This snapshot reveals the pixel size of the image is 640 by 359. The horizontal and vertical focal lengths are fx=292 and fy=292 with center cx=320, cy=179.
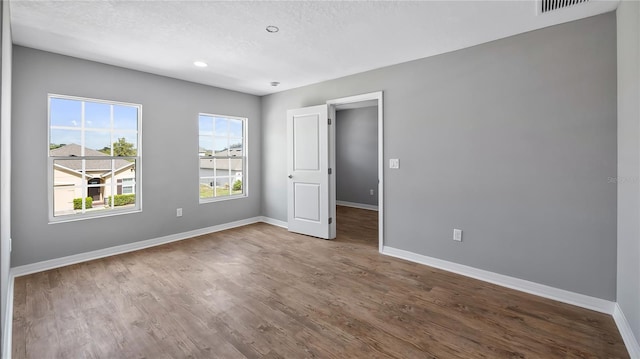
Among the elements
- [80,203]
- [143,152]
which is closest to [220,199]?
[143,152]

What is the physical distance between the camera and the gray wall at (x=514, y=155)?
7.89 feet

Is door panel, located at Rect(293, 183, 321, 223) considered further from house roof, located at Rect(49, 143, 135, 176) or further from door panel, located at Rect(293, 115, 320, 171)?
house roof, located at Rect(49, 143, 135, 176)

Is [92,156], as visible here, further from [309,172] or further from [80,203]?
[309,172]

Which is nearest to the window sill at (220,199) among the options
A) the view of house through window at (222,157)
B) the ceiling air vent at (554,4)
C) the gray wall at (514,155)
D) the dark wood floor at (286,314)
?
the view of house through window at (222,157)

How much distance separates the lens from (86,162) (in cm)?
357

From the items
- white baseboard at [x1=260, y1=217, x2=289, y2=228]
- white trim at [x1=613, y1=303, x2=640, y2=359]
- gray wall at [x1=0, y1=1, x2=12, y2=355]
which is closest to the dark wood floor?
white trim at [x1=613, y1=303, x2=640, y2=359]

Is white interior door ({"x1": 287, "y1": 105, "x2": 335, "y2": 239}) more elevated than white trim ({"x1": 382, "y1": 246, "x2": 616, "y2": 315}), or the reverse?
white interior door ({"x1": 287, "y1": 105, "x2": 335, "y2": 239})

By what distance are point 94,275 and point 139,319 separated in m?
1.27

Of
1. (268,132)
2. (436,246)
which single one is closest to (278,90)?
(268,132)

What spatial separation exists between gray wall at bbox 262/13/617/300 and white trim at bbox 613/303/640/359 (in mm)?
170

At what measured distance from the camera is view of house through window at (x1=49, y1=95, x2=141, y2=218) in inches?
132

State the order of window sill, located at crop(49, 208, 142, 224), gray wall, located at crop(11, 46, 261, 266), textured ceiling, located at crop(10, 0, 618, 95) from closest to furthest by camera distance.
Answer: textured ceiling, located at crop(10, 0, 618, 95), gray wall, located at crop(11, 46, 261, 266), window sill, located at crop(49, 208, 142, 224)

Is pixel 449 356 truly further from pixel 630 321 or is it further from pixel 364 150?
pixel 364 150

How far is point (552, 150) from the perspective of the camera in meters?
2.60
